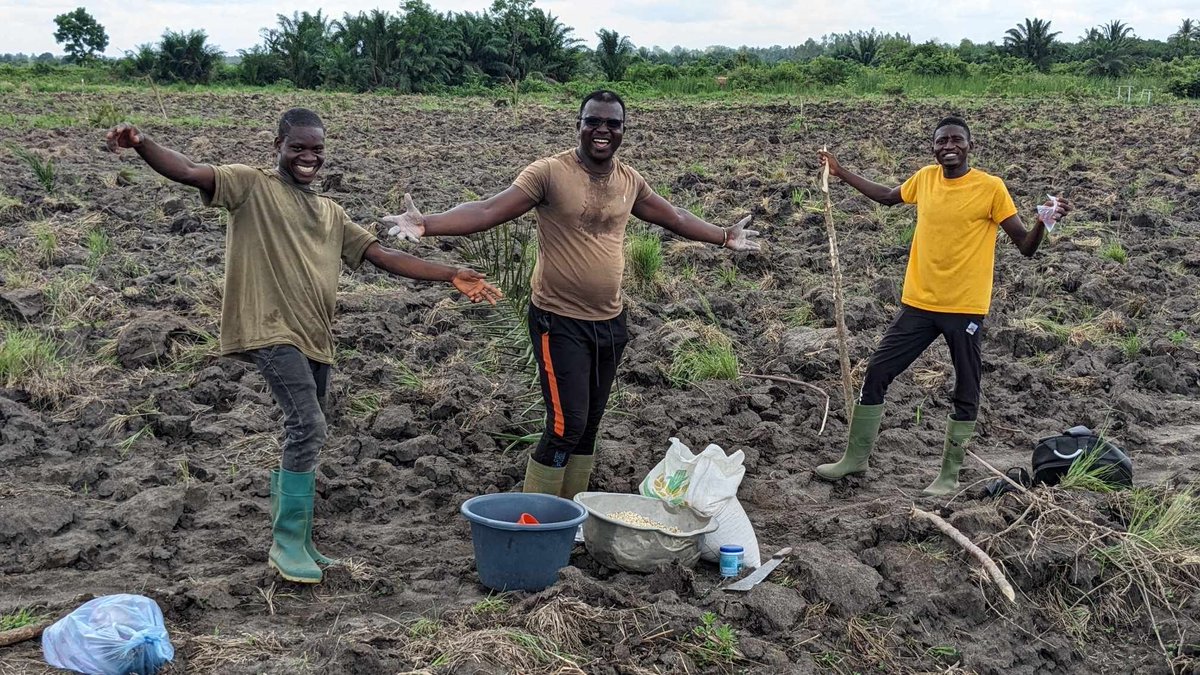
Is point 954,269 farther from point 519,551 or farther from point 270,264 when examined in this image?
point 270,264

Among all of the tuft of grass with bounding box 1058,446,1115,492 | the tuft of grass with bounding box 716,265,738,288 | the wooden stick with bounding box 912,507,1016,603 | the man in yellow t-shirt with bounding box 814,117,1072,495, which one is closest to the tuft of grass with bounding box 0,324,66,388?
the man in yellow t-shirt with bounding box 814,117,1072,495

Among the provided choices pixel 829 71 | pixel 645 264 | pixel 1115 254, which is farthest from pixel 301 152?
pixel 829 71

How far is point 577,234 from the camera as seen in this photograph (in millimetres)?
3965

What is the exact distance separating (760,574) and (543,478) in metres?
0.90

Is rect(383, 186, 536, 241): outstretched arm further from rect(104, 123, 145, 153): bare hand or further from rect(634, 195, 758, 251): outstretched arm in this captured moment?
rect(104, 123, 145, 153): bare hand

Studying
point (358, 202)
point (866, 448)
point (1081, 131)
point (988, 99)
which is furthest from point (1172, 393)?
point (988, 99)

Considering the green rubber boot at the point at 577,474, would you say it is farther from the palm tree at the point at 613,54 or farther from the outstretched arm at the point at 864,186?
the palm tree at the point at 613,54

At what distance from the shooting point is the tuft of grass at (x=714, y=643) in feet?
10.7

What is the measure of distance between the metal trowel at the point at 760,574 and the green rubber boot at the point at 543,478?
801 mm

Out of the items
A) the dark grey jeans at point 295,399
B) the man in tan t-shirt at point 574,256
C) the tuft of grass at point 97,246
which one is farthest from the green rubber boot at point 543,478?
Answer: the tuft of grass at point 97,246

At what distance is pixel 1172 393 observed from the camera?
6.41m

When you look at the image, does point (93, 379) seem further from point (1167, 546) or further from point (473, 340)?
point (1167, 546)

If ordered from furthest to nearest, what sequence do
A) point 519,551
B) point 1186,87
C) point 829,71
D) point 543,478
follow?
1. point 829,71
2. point 1186,87
3. point 543,478
4. point 519,551

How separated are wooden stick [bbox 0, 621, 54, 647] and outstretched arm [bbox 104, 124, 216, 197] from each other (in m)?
1.37
